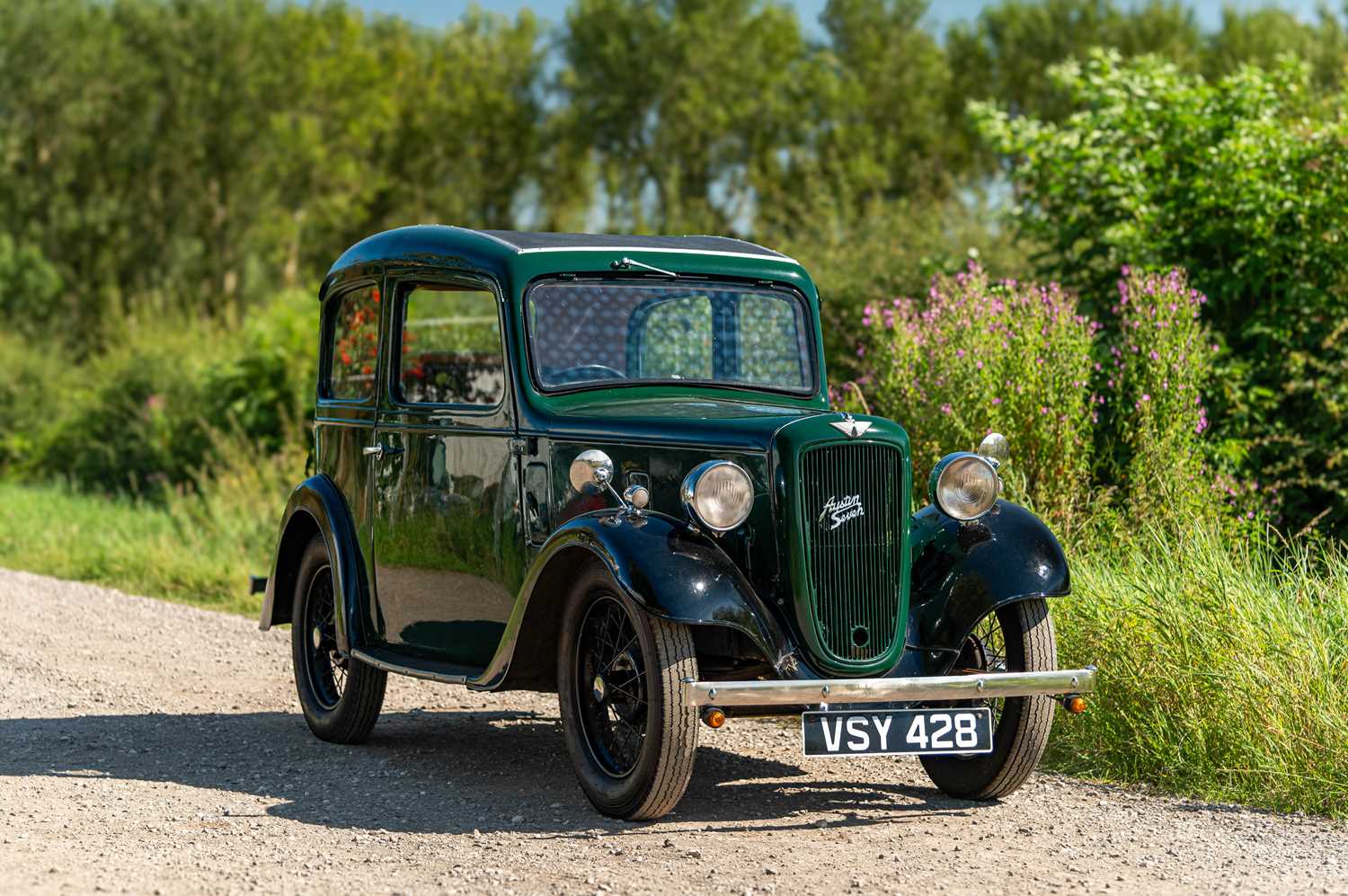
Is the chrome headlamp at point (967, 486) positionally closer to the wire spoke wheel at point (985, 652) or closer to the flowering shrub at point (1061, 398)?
the wire spoke wheel at point (985, 652)

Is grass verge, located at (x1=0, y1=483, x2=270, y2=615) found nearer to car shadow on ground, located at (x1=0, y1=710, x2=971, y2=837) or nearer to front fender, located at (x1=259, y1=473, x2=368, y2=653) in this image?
front fender, located at (x1=259, y1=473, x2=368, y2=653)

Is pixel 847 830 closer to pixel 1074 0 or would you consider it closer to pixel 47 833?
pixel 47 833

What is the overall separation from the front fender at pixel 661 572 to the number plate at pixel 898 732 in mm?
269

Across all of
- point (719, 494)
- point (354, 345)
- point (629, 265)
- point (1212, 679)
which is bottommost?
point (1212, 679)

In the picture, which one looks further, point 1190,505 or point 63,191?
point 63,191

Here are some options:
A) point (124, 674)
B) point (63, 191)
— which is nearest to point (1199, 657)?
point (124, 674)

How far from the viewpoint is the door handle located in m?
7.00

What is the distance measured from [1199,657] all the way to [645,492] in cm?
250

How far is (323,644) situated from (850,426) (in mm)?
3168

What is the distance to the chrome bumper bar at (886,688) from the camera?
5141 millimetres

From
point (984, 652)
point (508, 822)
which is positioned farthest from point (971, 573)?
point (508, 822)

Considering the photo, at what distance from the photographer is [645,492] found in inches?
219

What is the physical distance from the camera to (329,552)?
23.8 feet

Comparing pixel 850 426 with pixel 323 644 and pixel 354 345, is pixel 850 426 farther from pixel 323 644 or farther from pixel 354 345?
pixel 323 644
